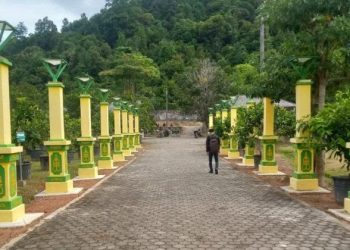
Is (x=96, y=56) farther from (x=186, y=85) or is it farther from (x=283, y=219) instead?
(x=283, y=219)

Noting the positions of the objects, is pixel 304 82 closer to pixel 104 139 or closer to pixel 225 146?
pixel 104 139

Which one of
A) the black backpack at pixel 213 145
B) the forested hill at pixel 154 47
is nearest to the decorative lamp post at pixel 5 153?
the black backpack at pixel 213 145

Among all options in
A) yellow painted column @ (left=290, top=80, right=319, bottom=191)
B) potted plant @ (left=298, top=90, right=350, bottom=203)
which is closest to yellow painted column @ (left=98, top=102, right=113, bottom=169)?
yellow painted column @ (left=290, top=80, right=319, bottom=191)

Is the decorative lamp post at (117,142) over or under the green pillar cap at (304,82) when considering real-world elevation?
under

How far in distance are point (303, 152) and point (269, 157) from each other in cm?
389

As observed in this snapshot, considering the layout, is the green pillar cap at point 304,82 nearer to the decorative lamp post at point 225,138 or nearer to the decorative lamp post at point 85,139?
the decorative lamp post at point 85,139

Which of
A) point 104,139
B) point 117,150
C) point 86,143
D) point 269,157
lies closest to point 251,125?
point 269,157

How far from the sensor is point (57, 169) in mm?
12570

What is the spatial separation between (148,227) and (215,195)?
12.2 feet

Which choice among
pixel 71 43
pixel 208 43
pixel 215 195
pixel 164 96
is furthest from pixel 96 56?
pixel 215 195

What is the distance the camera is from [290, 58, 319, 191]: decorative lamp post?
11766 millimetres

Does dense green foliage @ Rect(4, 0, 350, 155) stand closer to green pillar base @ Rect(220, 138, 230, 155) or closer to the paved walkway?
green pillar base @ Rect(220, 138, 230, 155)

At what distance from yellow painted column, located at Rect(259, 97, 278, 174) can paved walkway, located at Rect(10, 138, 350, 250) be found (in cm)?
274

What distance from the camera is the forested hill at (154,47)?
174 feet
